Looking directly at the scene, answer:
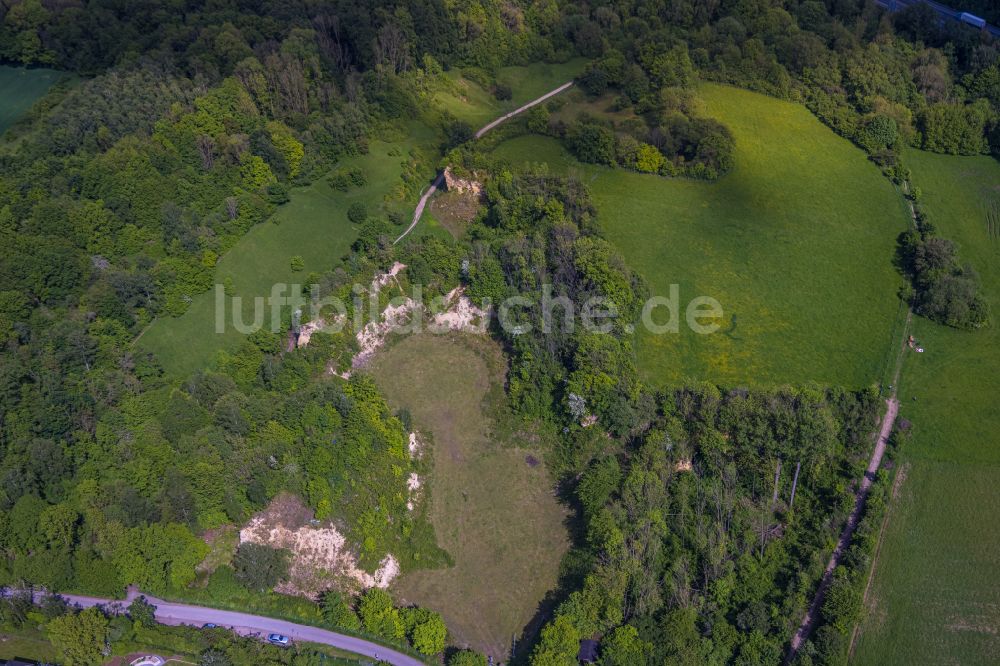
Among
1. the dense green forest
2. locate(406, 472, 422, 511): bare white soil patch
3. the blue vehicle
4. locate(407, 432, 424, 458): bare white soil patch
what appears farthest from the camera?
the blue vehicle

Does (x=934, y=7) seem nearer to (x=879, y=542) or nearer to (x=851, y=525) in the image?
(x=851, y=525)

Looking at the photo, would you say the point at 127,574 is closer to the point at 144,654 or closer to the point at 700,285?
the point at 144,654

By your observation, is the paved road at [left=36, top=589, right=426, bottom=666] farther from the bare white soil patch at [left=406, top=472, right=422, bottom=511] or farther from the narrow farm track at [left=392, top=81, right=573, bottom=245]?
the narrow farm track at [left=392, top=81, right=573, bottom=245]

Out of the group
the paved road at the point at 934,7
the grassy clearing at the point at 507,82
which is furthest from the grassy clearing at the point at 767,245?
the paved road at the point at 934,7

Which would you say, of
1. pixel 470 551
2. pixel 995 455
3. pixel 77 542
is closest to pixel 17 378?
pixel 77 542

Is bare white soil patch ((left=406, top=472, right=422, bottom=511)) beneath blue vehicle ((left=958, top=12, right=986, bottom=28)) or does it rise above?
beneath

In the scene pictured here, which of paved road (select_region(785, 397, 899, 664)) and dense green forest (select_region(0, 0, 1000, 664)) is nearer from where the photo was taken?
paved road (select_region(785, 397, 899, 664))

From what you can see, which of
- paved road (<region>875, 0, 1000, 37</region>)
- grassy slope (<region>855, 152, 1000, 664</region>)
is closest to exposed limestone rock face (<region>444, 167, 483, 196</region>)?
grassy slope (<region>855, 152, 1000, 664</region>)

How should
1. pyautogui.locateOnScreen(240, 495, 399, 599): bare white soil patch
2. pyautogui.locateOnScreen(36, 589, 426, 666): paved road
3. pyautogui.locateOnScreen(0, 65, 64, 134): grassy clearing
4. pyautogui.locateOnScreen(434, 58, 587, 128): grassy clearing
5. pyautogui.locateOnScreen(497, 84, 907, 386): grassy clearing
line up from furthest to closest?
1. pyautogui.locateOnScreen(434, 58, 587, 128): grassy clearing
2. pyautogui.locateOnScreen(0, 65, 64, 134): grassy clearing
3. pyautogui.locateOnScreen(497, 84, 907, 386): grassy clearing
4. pyautogui.locateOnScreen(240, 495, 399, 599): bare white soil patch
5. pyautogui.locateOnScreen(36, 589, 426, 666): paved road
